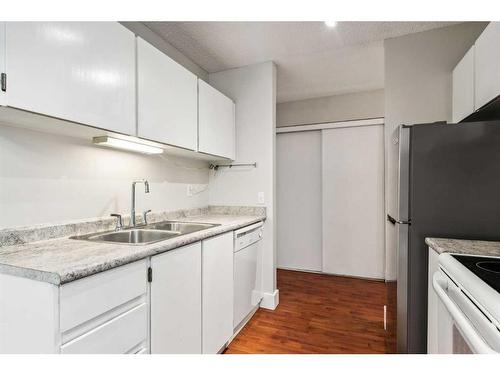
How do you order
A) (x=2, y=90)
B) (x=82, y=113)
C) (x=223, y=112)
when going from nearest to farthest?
1. (x=2, y=90)
2. (x=82, y=113)
3. (x=223, y=112)

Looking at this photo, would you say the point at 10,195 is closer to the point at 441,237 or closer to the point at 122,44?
the point at 122,44

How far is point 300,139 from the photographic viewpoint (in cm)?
362

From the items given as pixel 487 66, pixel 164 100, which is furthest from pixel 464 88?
pixel 164 100

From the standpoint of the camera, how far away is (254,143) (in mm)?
2533

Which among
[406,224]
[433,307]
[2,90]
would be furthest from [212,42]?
[433,307]

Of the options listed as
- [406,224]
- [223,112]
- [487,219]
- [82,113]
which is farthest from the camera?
[223,112]

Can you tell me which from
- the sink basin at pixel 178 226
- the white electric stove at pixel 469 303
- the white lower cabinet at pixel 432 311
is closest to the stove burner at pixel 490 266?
the white electric stove at pixel 469 303

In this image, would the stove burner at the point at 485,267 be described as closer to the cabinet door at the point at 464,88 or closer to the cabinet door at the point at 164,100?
the cabinet door at the point at 464,88

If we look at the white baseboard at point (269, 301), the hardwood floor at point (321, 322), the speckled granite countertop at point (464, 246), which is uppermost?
the speckled granite countertop at point (464, 246)

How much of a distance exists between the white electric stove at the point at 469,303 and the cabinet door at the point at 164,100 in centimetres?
160

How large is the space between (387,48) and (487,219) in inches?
62.4

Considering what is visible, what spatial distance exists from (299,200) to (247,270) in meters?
1.76

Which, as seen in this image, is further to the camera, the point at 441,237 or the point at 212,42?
the point at 212,42

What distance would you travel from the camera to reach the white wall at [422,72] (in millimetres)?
1940
